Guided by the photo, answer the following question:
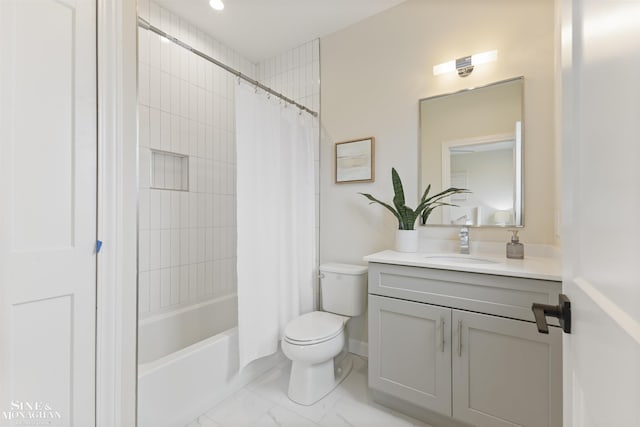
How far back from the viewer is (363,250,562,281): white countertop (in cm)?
117

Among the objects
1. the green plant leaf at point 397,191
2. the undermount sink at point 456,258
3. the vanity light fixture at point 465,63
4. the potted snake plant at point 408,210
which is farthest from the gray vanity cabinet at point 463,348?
the vanity light fixture at point 465,63

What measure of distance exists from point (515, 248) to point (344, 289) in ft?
3.60

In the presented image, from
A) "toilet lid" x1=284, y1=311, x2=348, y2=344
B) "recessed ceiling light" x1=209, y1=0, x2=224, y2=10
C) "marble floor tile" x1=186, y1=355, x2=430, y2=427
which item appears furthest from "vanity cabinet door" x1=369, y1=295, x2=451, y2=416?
"recessed ceiling light" x1=209, y1=0, x2=224, y2=10

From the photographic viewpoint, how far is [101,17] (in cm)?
111

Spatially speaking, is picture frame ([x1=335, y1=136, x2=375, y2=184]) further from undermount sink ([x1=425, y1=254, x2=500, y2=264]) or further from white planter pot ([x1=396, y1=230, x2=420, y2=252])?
undermount sink ([x1=425, y1=254, x2=500, y2=264])

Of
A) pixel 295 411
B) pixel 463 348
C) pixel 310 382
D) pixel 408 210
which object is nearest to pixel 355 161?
pixel 408 210

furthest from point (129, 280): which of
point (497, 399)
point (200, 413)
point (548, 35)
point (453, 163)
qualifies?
point (548, 35)

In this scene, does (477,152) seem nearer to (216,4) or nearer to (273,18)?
(273,18)

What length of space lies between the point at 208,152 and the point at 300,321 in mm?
1602

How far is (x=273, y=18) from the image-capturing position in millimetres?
2150

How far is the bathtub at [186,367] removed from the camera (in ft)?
4.25

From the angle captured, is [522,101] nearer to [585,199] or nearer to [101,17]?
[585,199]

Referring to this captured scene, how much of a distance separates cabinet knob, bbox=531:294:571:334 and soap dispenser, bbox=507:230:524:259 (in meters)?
1.09

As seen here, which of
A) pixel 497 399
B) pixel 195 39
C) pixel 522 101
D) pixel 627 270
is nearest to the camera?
pixel 627 270
